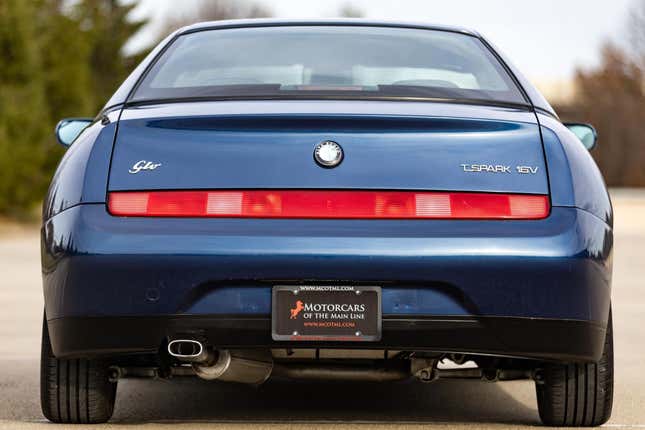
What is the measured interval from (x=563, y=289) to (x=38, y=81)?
861 inches

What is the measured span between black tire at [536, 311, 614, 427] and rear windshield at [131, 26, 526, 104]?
95 cm

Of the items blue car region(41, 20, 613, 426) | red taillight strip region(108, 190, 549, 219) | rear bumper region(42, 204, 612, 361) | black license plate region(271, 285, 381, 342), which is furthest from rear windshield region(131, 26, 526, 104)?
black license plate region(271, 285, 381, 342)

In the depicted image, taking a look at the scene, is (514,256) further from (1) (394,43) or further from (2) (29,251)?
(2) (29,251)

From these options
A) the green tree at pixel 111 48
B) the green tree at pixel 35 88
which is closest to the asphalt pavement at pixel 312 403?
the green tree at pixel 35 88

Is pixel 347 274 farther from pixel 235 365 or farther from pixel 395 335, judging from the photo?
pixel 235 365

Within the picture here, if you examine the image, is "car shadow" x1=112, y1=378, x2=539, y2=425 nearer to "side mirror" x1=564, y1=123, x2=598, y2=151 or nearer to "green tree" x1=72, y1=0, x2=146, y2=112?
"side mirror" x1=564, y1=123, x2=598, y2=151

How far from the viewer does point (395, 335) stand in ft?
13.2

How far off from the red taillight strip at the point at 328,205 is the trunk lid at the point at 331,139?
0.02 meters

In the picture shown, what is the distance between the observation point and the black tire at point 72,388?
454 centimetres

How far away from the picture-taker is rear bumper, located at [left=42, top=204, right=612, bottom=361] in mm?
3961

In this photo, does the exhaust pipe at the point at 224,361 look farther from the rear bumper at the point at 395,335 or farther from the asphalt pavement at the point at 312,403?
the asphalt pavement at the point at 312,403

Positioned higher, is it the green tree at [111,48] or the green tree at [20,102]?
the green tree at [20,102]

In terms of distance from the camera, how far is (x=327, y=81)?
486 cm

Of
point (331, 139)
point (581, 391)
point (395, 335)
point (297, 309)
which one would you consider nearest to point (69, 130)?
point (331, 139)
